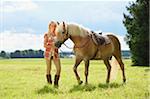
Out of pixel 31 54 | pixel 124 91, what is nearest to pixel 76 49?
pixel 124 91

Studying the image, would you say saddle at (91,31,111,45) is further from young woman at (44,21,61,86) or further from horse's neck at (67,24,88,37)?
young woman at (44,21,61,86)

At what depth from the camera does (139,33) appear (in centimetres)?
4547

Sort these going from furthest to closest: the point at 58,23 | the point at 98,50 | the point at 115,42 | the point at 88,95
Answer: the point at 115,42 → the point at 98,50 → the point at 58,23 → the point at 88,95

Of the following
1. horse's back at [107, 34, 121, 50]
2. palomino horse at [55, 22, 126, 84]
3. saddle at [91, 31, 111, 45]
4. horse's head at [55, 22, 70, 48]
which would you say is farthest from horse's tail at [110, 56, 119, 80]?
horse's head at [55, 22, 70, 48]

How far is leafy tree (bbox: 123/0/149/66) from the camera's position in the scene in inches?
1793

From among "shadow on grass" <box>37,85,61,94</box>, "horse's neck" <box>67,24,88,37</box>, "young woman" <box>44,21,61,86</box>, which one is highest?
"horse's neck" <box>67,24,88,37</box>

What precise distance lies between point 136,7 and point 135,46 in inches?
184

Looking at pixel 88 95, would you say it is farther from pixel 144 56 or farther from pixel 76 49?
pixel 144 56

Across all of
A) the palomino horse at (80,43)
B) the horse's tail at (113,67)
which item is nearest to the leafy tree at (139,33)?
the horse's tail at (113,67)

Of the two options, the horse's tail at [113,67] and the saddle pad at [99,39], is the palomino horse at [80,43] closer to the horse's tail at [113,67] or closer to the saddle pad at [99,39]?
the saddle pad at [99,39]

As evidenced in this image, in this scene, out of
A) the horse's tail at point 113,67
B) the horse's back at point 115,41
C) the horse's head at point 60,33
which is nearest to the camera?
the horse's head at point 60,33

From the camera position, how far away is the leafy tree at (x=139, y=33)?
45.5 m

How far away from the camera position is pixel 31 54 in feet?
276

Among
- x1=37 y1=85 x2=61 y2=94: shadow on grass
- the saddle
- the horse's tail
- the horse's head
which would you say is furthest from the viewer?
the horse's tail
